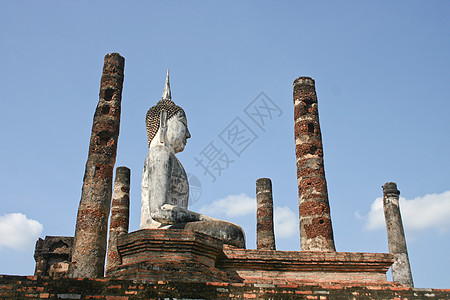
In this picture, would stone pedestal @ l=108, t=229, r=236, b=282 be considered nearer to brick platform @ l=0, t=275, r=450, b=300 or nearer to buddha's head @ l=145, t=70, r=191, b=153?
brick platform @ l=0, t=275, r=450, b=300

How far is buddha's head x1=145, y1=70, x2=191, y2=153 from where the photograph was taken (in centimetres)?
698

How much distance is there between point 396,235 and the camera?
14727mm

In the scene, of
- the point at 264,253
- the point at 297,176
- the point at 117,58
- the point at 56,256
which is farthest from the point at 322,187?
the point at 56,256

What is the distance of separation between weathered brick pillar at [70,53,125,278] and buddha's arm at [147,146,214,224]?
3507 mm

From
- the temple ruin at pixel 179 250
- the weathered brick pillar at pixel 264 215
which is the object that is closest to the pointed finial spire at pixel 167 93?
the temple ruin at pixel 179 250

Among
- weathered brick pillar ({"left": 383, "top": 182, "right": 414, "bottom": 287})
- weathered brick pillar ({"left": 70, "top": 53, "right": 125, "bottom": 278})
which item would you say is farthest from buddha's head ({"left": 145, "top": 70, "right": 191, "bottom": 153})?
weathered brick pillar ({"left": 383, "top": 182, "right": 414, "bottom": 287})

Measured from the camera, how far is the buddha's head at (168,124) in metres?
6.98

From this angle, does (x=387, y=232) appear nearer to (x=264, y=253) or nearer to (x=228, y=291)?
(x=264, y=253)

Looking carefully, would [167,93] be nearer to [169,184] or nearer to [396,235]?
[169,184]

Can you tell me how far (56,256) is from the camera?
12797 millimetres

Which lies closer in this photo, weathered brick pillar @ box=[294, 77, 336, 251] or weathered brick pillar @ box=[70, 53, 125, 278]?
weathered brick pillar @ box=[70, 53, 125, 278]

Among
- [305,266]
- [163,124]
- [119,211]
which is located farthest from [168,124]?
[119,211]

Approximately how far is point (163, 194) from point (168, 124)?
48.5 inches

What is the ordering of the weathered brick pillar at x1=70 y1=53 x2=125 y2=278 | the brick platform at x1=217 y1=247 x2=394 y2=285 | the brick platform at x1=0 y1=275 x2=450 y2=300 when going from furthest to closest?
the weathered brick pillar at x1=70 y1=53 x2=125 y2=278 → the brick platform at x1=217 y1=247 x2=394 y2=285 → the brick platform at x1=0 y1=275 x2=450 y2=300
